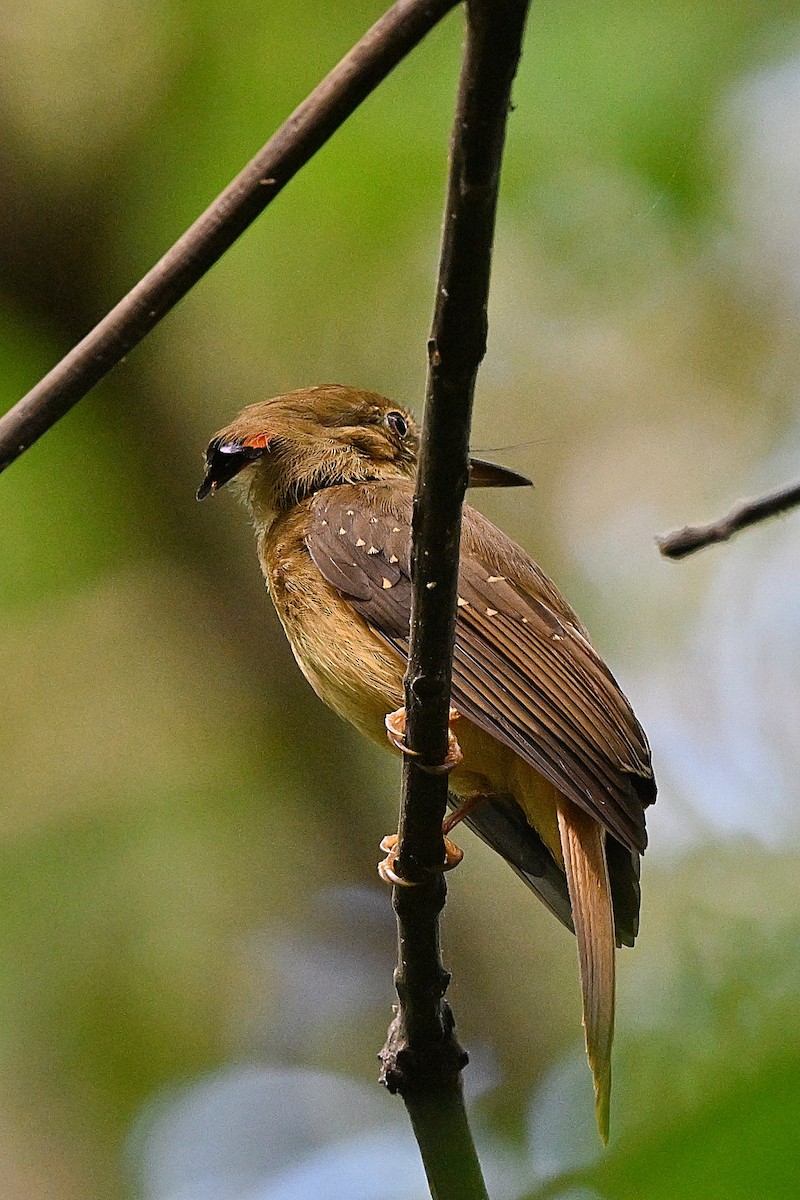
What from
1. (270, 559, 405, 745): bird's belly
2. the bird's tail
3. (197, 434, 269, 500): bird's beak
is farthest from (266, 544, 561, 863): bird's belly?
(197, 434, 269, 500): bird's beak

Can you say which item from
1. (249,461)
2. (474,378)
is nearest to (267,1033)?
(249,461)

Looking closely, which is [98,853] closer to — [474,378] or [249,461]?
[249,461]

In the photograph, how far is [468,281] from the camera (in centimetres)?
121

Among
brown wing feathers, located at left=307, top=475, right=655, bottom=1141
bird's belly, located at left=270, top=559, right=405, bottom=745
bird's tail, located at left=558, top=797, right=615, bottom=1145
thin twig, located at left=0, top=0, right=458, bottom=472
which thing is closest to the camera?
thin twig, located at left=0, top=0, right=458, bottom=472

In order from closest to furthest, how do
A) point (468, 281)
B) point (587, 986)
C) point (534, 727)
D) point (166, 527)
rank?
point (468, 281), point (587, 986), point (534, 727), point (166, 527)

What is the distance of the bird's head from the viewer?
3.23 meters

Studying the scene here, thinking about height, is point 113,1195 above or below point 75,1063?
above

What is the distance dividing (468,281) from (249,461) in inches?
76.6

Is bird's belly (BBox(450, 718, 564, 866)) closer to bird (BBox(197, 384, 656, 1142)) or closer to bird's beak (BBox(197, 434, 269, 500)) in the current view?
bird (BBox(197, 384, 656, 1142))

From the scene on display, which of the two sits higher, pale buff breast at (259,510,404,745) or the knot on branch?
pale buff breast at (259,510,404,745)

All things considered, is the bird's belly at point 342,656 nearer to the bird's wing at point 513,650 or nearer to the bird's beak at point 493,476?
the bird's wing at point 513,650

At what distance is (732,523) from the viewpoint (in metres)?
1.04

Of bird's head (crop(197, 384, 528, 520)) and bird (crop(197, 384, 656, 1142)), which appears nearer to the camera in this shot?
bird (crop(197, 384, 656, 1142))

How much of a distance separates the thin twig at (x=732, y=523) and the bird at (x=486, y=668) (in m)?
1.20
